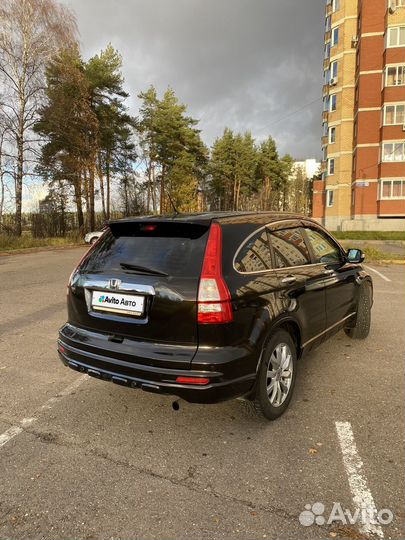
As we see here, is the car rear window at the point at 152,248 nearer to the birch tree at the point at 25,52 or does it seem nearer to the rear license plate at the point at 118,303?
the rear license plate at the point at 118,303

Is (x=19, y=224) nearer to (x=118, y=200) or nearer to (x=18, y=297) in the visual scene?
(x=18, y=297)

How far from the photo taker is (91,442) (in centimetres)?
294

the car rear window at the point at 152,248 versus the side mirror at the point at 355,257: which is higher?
the car rear window at the point at 152,248

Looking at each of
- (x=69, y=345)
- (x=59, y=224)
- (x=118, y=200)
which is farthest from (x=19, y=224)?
(x=118, y=200)

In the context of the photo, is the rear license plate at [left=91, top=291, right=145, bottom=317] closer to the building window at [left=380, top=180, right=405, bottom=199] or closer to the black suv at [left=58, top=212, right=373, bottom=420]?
the black suv at [left=58, top=212, right=373, bottom=420]

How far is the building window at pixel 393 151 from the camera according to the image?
32.9 meters

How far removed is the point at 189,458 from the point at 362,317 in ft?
10.8

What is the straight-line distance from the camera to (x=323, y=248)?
→ 4.38m

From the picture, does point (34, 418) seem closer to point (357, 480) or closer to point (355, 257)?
point (357, 480)

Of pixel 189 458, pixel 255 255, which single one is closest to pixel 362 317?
pixel 255 255

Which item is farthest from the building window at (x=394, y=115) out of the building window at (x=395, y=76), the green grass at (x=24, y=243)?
the green grass at (x=24, y=243)

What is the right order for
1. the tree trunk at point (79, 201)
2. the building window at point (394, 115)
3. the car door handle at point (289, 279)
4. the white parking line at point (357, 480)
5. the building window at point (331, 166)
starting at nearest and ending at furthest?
the white parking line at point (357, 480), the car door handle at point (289, 279), the tree trunk at point (79, 201), the building window at point (394, 115), the building window at point (331, 166)

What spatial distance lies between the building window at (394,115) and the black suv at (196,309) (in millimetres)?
34983

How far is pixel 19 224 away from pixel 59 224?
5.88 m
